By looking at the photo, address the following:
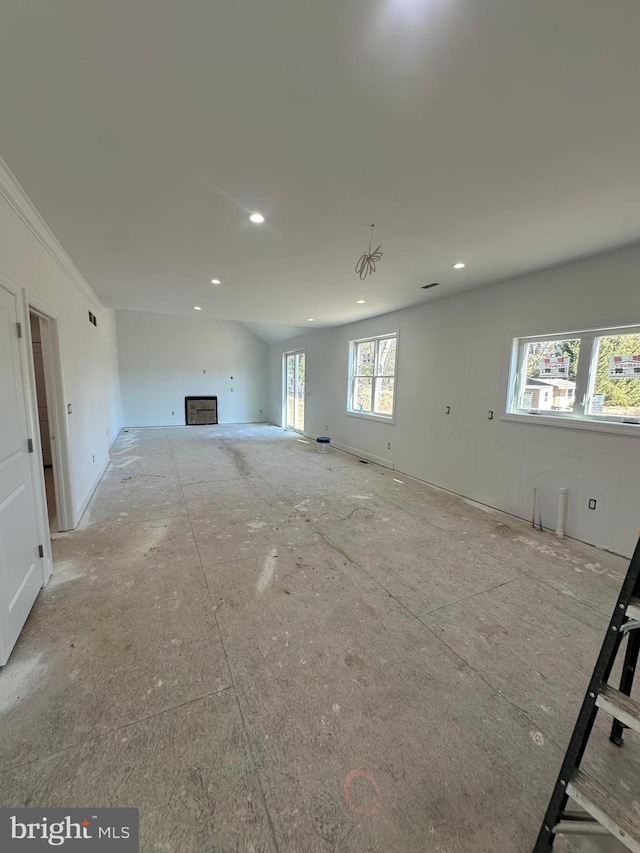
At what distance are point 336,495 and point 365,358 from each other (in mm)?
3125

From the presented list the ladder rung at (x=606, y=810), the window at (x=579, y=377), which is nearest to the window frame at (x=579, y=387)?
the window at (x=579, y=377)

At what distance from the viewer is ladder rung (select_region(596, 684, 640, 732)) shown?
3.07 ft

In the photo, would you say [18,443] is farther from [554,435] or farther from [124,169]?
[554,435]

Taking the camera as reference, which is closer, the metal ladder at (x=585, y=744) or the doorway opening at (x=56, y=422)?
the metal ladder at (x=585, y=744)

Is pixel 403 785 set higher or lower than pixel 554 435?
lower

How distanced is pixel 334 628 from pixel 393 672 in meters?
0.42

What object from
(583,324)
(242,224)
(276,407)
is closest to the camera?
(242,224)

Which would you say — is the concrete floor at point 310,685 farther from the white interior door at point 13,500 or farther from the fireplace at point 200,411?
the fireplace at point 200,411

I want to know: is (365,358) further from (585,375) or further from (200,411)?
(200,411)

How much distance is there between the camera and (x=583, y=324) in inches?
120

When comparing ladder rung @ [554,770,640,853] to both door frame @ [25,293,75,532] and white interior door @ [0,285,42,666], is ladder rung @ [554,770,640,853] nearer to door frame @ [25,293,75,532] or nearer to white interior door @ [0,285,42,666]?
white interior door @ [0,285,42,666]

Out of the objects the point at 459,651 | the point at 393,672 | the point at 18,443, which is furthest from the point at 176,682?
the point at 18,443

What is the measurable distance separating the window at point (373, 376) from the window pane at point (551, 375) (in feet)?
7.23

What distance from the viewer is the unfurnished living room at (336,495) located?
1.11 m
